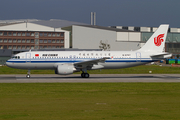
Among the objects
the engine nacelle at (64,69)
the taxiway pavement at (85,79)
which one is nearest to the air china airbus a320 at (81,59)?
the engine nacelle at (64,69)

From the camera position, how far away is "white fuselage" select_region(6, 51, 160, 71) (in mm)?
36875

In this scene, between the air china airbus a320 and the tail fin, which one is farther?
the tail fin

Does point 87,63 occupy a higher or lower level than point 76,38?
lower

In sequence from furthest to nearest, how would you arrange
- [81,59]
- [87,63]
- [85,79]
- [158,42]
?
[158,42] < [81,59] < [87,63] < [85,79]

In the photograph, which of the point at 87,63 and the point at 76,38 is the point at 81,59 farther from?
the point at 76,38

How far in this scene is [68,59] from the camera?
36875 millimetres

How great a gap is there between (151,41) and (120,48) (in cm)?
7328

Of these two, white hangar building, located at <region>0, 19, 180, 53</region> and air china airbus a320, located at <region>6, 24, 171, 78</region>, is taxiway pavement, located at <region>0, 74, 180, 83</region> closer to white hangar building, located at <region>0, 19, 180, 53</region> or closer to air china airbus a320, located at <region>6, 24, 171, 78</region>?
air china airbus a320, located at <region>6, 24, 171, 78</region>

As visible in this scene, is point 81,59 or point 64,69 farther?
point 81,59
